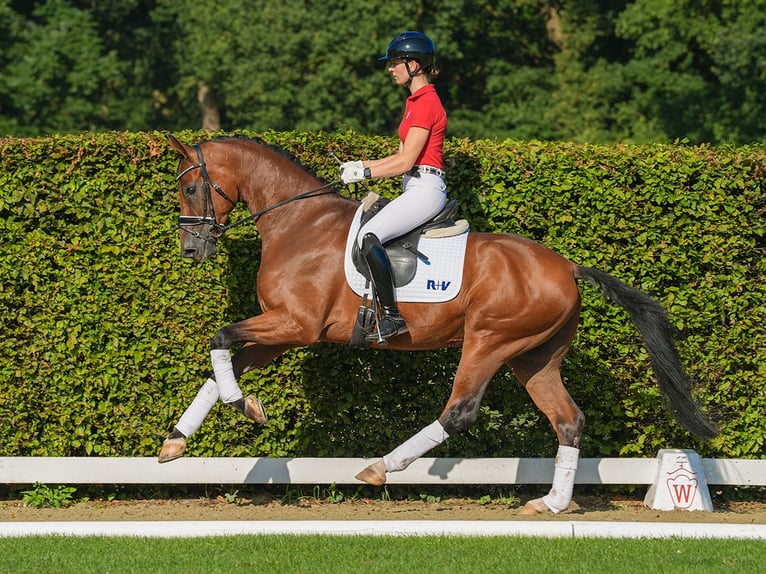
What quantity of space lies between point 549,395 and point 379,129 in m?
23.4

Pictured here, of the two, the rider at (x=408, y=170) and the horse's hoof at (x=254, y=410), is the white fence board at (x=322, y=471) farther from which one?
the rider at (x=408, y=170)

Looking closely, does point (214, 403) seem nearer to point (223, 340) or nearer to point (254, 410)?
point (254, 410)

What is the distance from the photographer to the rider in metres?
7.89

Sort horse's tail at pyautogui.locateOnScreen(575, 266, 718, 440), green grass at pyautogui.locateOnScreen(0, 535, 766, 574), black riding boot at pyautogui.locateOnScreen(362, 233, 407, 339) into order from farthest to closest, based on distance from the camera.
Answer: horse's tail at pyautogui.locateOnScreen(575, 266, 718, 440) → black riding boot at pyautogui.locateOnScreen(362, 233, 407, 339) → green grass at pyautogui.locateOnScreen(0, 535, 766, 574)

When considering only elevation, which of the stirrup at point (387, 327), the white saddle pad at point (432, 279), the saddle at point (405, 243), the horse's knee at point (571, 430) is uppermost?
the saddle at point (405, 243)

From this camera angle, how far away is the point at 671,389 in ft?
27.8

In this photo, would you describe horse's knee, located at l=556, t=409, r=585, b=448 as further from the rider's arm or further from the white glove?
the white glove

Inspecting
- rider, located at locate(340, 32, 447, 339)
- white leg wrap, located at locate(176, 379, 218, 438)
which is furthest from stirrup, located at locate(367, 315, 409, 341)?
white leg wrap, located at locate(176, 379, 218, 438)

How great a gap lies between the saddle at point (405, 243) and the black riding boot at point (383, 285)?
0.11 meters

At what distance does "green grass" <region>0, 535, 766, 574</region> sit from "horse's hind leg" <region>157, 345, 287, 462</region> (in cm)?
75

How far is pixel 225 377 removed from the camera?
796 cm

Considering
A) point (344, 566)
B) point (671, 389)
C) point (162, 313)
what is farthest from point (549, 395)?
point (162, 313)

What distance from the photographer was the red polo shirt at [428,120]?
8.01 metres

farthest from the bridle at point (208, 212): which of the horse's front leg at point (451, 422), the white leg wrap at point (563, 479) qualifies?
the white leg wrap at point (563, 479)
